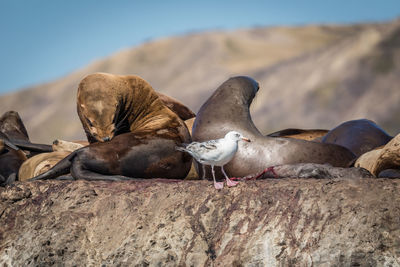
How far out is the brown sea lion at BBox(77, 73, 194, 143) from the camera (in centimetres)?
687

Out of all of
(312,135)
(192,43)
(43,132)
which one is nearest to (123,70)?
(192,43)

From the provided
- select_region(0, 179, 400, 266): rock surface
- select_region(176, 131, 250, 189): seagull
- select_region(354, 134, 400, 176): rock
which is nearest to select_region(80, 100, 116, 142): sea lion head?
select_region(0, 179, 400, 266): rock surface

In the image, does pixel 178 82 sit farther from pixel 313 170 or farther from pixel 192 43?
pixel 313 170

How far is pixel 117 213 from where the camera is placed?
553cm

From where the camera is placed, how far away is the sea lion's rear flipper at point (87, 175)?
6.16 m

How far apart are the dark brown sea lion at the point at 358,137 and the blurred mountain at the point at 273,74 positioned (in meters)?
39.6

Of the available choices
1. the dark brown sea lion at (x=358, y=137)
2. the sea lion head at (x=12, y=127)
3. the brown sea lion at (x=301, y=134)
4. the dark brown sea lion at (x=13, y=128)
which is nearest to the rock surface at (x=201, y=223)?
the dark brown sea lion at (x=358, y=137)

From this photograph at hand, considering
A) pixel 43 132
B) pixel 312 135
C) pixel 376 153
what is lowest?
pixel 43 132

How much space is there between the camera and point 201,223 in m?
5.23

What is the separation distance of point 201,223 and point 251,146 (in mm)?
1804

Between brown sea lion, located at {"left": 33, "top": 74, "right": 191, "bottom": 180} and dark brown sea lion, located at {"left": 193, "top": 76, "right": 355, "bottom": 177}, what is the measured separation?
32cm

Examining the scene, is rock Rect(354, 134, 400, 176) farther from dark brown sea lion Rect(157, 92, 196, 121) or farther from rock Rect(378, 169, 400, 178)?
dark brown sea lion Rect(157, 92, 196, 121)

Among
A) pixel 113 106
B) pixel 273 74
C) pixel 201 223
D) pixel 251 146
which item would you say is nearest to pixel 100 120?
pixel 113 106

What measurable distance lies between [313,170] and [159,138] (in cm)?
176
